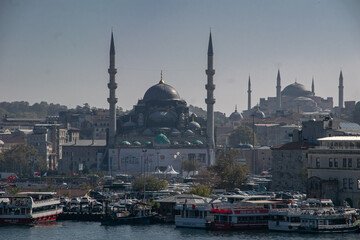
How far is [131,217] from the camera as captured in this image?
270 ft

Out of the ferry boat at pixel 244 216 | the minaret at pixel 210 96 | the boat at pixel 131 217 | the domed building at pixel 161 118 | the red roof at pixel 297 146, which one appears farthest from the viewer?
the domed building at pixel 161 118

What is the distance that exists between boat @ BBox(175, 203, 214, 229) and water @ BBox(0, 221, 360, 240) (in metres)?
0.67

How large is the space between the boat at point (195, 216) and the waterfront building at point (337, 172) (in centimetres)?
Answer: 998

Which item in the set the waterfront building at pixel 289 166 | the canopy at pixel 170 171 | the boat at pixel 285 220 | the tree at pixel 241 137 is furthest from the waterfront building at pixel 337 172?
the tree at pixel 241 137

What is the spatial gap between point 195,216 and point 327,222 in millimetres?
10278

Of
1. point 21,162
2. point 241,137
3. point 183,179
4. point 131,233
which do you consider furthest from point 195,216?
point 241,137

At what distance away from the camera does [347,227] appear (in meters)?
72.2

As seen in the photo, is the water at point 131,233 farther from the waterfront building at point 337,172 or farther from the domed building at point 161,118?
the domed building at point 161,118

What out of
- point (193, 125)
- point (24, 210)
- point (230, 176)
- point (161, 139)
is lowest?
point (24, 210)

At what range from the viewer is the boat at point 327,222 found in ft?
236

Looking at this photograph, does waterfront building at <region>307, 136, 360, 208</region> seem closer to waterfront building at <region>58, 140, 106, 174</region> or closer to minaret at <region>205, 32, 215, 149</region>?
minaret at <region>205, 32, 215, 149</region>

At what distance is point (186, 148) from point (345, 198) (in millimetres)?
76326

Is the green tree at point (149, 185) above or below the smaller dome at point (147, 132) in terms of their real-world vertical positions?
below

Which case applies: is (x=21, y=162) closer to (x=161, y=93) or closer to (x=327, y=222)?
(x=161, y=93)
